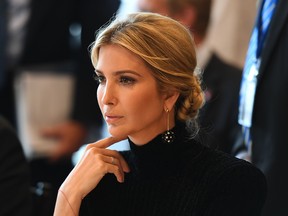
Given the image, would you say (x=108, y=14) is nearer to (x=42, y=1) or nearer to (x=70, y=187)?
(x=42, y=1)

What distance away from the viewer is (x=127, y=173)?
6.82ft

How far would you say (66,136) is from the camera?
3.89 meters

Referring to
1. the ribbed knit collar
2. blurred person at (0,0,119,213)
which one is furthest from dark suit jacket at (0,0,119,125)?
the ribbed knit collar

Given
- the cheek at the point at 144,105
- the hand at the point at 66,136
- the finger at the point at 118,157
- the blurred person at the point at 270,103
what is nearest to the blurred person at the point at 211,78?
the blurred person at the point at 270,103

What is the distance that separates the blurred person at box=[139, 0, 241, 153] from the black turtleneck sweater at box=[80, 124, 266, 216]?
31.3 inches

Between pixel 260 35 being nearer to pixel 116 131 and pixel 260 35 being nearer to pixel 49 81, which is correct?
pixel 116 131

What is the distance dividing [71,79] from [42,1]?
0.49m

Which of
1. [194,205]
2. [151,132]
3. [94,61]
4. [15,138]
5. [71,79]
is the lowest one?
[71,79]

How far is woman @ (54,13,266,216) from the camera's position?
185 centimetres

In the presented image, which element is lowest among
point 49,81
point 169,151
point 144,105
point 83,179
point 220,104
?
point 49,81

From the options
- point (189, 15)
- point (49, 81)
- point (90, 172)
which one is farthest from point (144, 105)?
point (49, 81)

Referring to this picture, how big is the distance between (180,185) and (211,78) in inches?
51.9

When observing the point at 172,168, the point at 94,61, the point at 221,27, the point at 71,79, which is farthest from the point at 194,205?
the point at 71,79

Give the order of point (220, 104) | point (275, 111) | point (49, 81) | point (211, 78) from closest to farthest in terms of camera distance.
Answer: point (275, 111), point (220, 104), point (211, 78), point (49, 81)
